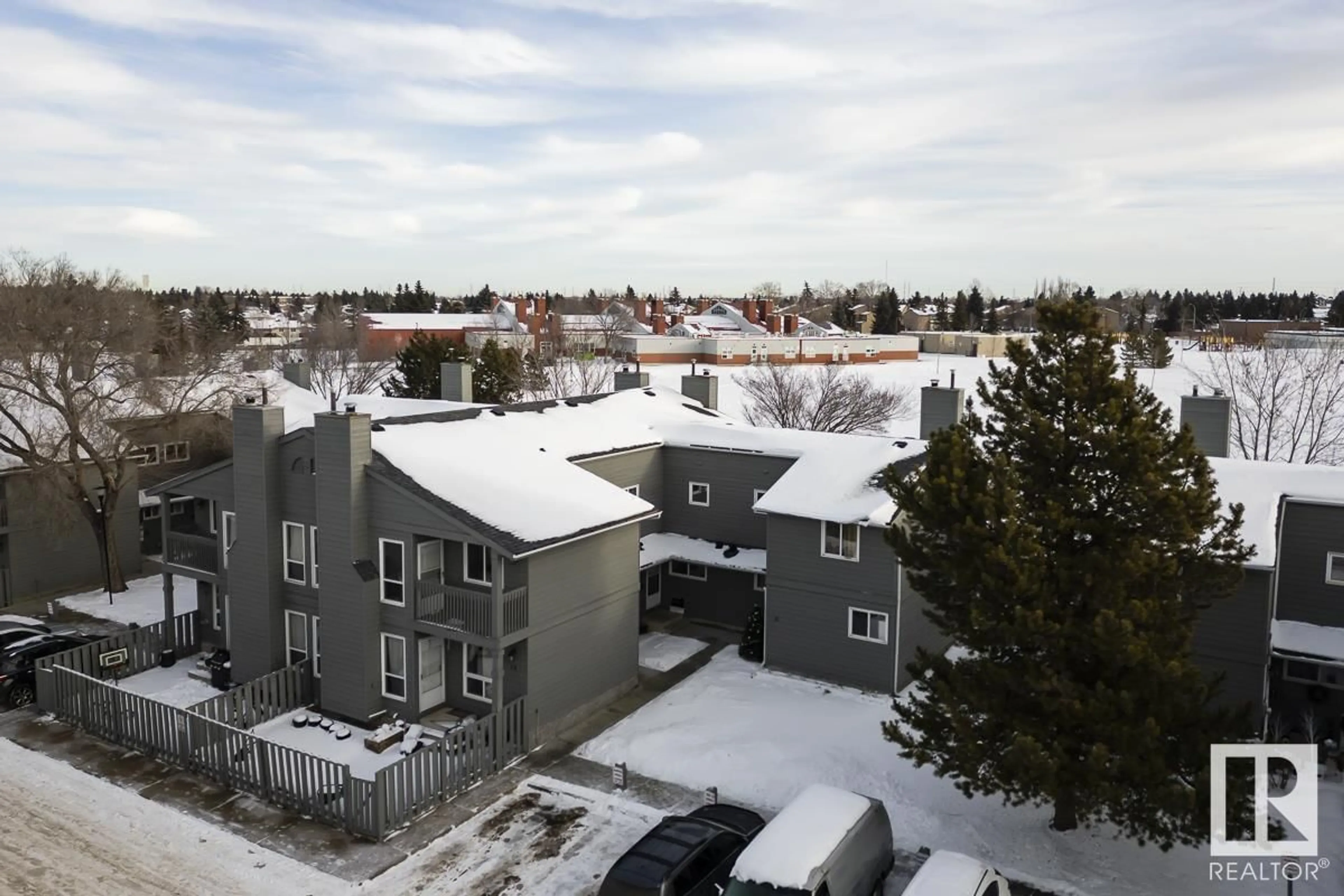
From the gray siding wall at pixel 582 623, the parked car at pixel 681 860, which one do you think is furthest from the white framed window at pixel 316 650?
the parked car at pixel 681 860

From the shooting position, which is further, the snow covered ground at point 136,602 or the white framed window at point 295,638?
the snow covered ground at point 136,602

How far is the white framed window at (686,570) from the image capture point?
2783 cm

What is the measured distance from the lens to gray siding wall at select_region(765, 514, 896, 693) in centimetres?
2250

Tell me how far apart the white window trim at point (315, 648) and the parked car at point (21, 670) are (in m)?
6.29

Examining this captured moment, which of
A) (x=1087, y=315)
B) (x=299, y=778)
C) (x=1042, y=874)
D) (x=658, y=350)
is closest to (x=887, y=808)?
(x=1042, y=874)

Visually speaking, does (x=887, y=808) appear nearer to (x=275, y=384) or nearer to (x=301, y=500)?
(x=301, y=500)

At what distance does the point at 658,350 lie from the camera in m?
98.4

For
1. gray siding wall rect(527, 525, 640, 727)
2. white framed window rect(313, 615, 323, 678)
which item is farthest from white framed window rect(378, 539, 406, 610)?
gray siding wall rect(527, 525, 640, 727)

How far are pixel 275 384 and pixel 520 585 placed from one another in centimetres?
2811

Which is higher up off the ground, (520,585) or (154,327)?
(154,327)

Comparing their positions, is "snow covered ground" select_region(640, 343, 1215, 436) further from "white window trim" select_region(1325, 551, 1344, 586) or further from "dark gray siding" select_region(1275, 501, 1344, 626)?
"white window trim" select_region(1325, 551, 1344, 586)

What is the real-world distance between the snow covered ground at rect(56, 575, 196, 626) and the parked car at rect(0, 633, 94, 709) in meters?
3.74

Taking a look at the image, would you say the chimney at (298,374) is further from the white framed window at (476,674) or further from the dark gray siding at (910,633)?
the dark gray siding at (910,633)

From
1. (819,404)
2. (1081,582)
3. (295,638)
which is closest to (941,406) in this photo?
(1081,582)
